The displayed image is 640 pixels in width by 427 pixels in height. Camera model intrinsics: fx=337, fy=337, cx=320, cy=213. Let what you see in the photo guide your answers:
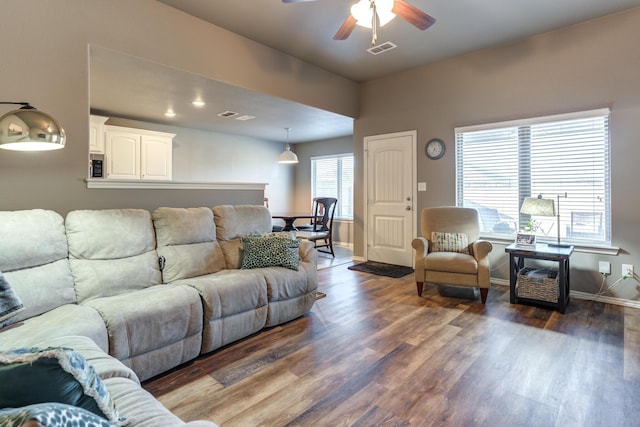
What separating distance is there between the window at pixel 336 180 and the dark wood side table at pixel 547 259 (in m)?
4.20

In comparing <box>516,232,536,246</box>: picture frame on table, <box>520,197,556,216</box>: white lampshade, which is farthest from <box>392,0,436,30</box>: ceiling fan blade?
<box>516,232,536,246</box>: picture frame on table

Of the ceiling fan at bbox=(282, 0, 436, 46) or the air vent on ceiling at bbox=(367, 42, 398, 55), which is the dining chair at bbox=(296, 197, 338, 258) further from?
the ceiling fan at bbox=(282, 0, 436, 46)

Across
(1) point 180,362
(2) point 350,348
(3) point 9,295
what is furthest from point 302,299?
(3) point 9,295

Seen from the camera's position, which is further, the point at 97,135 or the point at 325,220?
the point at 325,220

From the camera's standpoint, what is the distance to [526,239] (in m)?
3.56

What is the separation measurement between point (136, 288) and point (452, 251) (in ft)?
10.3

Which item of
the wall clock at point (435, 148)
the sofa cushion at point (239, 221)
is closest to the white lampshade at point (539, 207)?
the wall clock at point (435, 148)

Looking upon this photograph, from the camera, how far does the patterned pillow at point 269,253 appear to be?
297 centimetres

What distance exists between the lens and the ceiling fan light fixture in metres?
2.28

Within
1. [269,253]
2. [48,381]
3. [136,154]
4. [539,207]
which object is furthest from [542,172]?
[136,154]

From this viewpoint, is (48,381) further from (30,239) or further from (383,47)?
(383,47)

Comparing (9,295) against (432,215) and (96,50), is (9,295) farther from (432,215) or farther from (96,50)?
(432,215)

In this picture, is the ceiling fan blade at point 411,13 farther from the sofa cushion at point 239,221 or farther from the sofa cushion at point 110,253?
the sofa cushion at point 110,253

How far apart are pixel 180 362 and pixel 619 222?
418 cm
